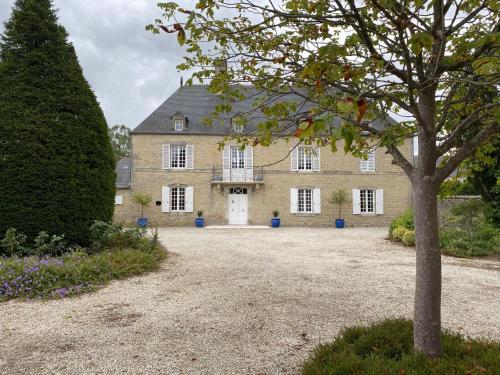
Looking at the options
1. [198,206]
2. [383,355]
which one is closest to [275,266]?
[383,355]

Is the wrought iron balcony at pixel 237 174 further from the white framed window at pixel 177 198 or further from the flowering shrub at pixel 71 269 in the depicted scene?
the flowering shrub at pixel 71 269

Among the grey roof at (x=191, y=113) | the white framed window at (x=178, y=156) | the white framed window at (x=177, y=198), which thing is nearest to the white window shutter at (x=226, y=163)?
the grey roof at (x=191, y=113)

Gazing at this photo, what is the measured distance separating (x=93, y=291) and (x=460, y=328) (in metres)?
4.86

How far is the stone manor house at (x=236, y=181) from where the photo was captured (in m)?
18.3

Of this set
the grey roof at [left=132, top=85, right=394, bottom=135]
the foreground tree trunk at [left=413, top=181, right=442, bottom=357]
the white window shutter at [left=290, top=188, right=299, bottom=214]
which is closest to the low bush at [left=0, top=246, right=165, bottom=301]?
the foreground tree trunk at [left=413, top=181, right=442, bottom=357]

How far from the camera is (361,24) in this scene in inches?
72.4

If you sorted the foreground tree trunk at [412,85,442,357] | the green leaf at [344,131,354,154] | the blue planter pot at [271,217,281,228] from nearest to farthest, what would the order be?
the green leaf at [344,131,354,154] < the foreground tree trunk at [412,85,442,357] < the blue planter pot at [271,217,281,228]

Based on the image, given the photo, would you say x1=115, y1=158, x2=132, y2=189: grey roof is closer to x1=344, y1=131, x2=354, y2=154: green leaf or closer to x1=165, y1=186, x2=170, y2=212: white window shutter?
x1=165, y1=186, x2=170, y2=212: white window shutter

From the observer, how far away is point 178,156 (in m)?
18.5

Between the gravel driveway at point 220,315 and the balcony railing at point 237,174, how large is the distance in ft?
38.4

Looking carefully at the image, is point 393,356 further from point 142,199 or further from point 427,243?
point 142,199

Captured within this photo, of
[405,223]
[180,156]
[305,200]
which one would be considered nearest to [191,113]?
[180,156]

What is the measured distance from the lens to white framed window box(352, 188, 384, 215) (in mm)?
19062

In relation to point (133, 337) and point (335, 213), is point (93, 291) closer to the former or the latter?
point (133, 337)
